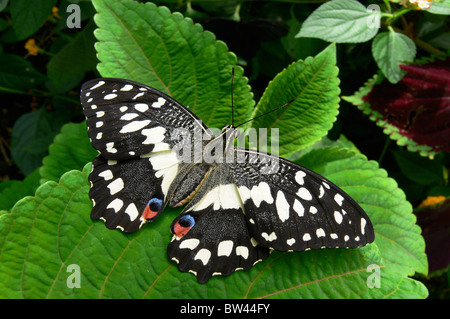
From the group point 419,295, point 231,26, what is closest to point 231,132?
point 419,295

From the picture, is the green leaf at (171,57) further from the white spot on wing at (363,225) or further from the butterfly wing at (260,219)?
the white spot on wing at (363,225)

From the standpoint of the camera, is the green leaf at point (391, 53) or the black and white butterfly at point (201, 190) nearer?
the black and white butterfly at point (201, 190)

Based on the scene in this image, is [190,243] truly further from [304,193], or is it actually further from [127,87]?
[127,87]

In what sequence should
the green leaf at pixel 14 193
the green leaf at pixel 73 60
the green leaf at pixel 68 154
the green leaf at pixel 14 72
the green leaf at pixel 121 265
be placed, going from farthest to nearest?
the green leaf at pixel 14 72 → the green leaf at pixel 73 60 → the green leaf at pixel 14 193 → the green leaf at pixel 68 154 → the green leaf at pixel 121 265

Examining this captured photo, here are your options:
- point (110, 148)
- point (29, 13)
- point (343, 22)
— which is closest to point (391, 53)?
point (343, 22)

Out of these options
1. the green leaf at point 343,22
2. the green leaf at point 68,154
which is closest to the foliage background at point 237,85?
the green leaf at point 68,154

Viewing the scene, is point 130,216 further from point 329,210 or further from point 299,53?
point 299,53

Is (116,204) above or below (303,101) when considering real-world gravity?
below

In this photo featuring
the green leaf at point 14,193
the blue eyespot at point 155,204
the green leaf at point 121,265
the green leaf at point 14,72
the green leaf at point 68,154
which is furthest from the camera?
the green leaf at point 14,72
